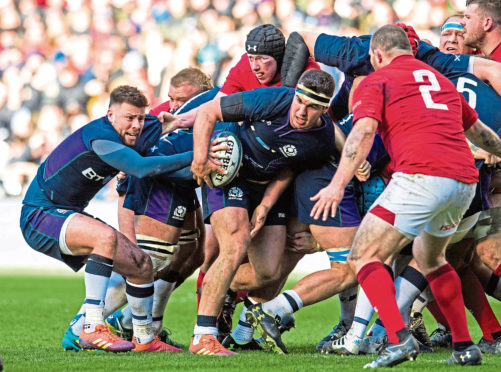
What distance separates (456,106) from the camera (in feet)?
17.2

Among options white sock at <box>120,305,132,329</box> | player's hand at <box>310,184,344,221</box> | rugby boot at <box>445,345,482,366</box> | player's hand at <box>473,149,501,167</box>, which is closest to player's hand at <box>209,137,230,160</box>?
player's hand at <box>310,184,344,221</box>

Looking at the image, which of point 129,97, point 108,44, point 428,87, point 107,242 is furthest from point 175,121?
point 108,44

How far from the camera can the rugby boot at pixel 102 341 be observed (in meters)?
6.02

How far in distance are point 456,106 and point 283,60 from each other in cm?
212

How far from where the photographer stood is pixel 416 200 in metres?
4.99

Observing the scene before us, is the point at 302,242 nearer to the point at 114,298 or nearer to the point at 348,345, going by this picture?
the point at 348,345

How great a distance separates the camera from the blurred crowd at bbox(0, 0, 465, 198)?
16234 mm

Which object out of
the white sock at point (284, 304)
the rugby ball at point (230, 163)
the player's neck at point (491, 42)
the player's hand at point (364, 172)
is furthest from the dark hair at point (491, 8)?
the white sock at point (284, 304)

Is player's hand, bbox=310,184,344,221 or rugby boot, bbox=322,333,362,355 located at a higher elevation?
player's hand, bbox=310,184,344,221

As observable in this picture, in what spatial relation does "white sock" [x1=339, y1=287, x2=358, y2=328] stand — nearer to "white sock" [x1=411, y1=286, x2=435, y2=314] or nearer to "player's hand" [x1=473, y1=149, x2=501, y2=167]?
"white sock" [x1=411, y1=286, x2=435, y2=314]

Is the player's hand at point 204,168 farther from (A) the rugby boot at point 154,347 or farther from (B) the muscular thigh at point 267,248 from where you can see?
(A) the rugby boot at point 154,347

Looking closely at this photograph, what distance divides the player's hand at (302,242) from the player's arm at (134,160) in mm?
1190

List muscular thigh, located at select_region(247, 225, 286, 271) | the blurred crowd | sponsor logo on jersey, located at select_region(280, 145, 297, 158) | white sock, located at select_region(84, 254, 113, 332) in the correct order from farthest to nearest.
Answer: the blurred crowd < muscular thigh, located at select_region(247, 225, 286, 271) < sponsor logo on jersey, located at select_region(280, 145, 297, 158) < white sock, located at select_region(84, 254, 113, 332)

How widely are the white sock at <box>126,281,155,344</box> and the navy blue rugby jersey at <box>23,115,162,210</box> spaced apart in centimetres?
83
